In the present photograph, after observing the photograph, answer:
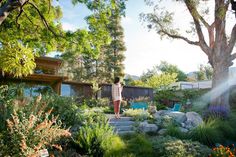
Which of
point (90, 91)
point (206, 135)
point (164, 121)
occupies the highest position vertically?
point (90, 91)

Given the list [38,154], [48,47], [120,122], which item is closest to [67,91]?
[48,47]

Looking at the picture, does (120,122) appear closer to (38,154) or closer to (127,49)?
(38,154)

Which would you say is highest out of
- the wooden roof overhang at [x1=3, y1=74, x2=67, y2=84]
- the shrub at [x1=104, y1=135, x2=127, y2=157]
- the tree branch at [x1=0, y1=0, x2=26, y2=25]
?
the tree branch at [x1=0, y1=0, x2=26, y2=25]

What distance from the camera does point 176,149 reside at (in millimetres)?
6496

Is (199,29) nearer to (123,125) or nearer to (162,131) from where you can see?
(162,131)

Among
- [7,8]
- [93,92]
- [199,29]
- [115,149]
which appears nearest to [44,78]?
[93,92]

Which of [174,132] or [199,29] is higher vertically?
[199,29]

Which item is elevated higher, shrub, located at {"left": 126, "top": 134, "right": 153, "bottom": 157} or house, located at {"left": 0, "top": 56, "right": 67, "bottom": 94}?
house, located at {"left": 0, "top": 56, "right": 67, "bottom": 94}

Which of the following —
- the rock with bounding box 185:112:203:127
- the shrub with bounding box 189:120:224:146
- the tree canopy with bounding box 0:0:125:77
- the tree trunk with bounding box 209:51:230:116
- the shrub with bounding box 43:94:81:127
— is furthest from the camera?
the tree trunk with bounding box 209:51:230:116

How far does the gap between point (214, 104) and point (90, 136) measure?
27.5ft

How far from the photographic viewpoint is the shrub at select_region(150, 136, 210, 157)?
647cm

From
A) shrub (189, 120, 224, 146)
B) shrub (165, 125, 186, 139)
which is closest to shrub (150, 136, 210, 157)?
shrub (165, 125, 186, 139)

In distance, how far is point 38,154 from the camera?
3.96 m

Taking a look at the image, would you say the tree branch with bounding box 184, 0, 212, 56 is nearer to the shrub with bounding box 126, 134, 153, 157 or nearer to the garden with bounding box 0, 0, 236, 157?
the garden with bounding box 0, 0, 236, 157
